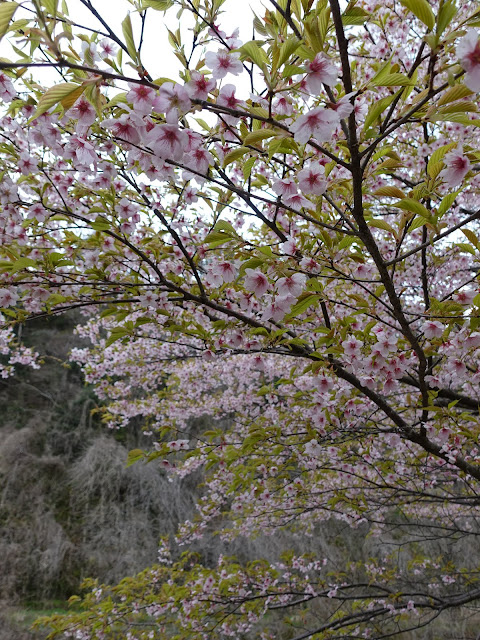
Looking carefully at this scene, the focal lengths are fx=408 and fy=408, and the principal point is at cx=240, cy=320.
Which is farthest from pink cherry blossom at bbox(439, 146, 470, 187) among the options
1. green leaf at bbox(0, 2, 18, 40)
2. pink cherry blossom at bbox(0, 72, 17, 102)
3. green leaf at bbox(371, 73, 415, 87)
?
pink cherry blossom at bbox(0, 72, 17, 102)

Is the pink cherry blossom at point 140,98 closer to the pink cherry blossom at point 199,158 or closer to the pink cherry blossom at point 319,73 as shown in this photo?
the pink cherry blossom at point 199,158

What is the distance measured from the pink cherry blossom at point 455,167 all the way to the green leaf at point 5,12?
3.01 ft

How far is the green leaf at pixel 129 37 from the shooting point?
829 millimetres

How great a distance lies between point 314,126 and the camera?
2.85ft

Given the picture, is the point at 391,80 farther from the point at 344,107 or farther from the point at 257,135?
the point at 257,135

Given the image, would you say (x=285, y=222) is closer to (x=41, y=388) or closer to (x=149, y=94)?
(x=149, y=94)

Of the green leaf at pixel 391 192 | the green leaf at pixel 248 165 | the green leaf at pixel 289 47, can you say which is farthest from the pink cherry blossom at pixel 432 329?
the green leaf at pixel 289 47

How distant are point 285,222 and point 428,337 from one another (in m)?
0.91

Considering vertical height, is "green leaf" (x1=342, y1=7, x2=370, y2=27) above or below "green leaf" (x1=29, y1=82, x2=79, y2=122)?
above

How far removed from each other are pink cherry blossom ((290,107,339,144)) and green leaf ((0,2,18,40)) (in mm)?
529

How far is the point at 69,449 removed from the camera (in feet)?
35.8

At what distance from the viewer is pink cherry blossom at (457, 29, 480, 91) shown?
25.0 inches

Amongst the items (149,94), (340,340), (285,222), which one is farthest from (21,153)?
(340,340)

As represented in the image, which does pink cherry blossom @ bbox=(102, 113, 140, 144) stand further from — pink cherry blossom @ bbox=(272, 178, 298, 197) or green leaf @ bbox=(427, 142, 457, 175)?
green leaf @ bbox=(427, 142, 457, 175)
